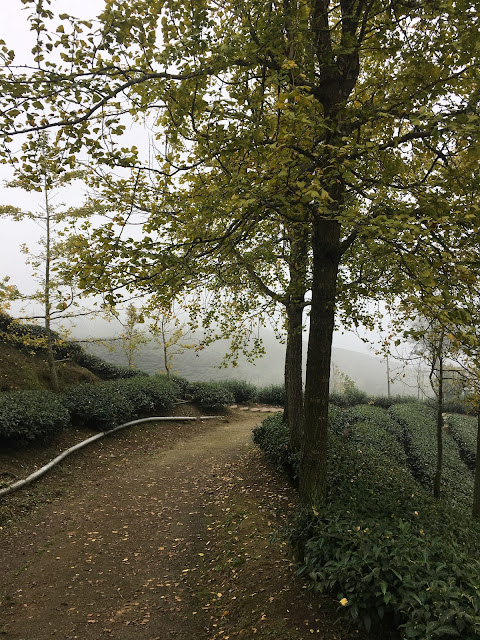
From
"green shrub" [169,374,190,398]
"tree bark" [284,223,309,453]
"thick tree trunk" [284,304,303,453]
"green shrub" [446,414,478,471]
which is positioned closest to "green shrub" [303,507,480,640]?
"tree bark" [284,223,309,453]

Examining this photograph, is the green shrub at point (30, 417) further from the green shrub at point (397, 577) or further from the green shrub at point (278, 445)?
the green shrub at point (397, 577)

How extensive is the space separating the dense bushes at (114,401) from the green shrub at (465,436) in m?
11.6

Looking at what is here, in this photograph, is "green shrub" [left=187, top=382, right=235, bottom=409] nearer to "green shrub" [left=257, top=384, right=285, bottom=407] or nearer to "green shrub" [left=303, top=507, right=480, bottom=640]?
"green shrub" [left=257, top=384, right=285, bottom=407]

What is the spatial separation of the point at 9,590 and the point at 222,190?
4.91m

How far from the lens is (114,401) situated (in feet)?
36.1

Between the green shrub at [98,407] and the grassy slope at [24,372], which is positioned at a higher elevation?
the grassy slope at [24,372]

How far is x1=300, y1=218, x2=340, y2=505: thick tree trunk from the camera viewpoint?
4.60 metres

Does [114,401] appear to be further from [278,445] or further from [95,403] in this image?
[278,445]

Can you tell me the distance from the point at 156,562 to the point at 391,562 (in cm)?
328

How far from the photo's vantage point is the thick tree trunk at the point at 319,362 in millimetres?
4598

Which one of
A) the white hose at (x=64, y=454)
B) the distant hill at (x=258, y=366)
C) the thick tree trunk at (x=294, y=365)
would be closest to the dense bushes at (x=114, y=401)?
the white hose at (x=64, y=454)

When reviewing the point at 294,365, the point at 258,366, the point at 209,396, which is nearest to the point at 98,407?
the point at 294,365

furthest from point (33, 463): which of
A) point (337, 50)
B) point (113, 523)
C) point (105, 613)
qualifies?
point (337, 50)

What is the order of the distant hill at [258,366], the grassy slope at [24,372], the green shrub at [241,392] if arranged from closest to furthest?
the grassy slope at [24,372]
the green shrub at [241,392]
the distant hill at [258,366]
